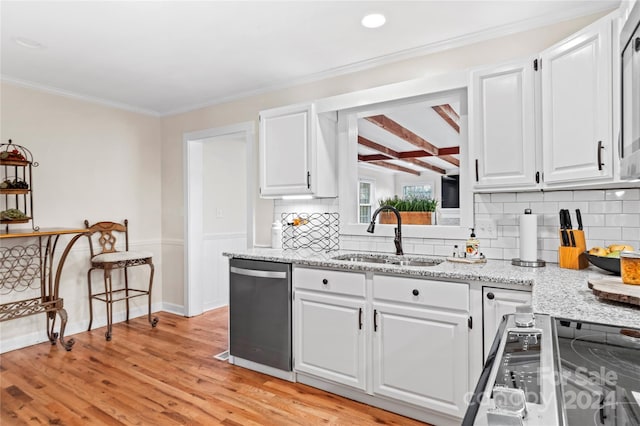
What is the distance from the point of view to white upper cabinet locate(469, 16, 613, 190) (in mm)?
1928

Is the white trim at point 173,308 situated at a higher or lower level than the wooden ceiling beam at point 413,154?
lower

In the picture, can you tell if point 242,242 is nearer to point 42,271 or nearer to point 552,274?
point 42,271

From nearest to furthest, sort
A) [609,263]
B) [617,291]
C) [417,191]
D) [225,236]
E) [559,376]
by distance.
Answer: [559,376]
[617,291]
[609,263]
[417,191]
[225,236]

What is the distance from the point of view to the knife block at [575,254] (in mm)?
2168

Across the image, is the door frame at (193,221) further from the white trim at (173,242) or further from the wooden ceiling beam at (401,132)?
the wooden ceiling beam at (401,132)

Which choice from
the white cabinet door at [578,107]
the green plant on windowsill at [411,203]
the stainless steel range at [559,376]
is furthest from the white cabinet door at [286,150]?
the stainless steel range at [559,376]

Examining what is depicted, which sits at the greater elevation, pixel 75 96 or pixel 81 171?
pixel 75 96

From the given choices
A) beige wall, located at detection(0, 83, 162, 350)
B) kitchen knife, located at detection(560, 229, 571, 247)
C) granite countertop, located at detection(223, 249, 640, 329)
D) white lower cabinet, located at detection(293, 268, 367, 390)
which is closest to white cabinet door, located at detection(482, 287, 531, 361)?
granite countertop, located at detection(223, 249, 640, 329)

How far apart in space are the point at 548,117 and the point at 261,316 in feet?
7.67

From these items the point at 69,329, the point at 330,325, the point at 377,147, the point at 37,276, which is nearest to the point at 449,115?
the point at 377,147

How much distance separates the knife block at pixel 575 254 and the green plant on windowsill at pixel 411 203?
2.96 feet

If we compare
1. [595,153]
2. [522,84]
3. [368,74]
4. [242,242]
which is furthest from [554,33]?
[242,242]

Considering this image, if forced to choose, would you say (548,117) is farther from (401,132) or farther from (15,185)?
(15,185)

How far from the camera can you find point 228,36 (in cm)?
274
